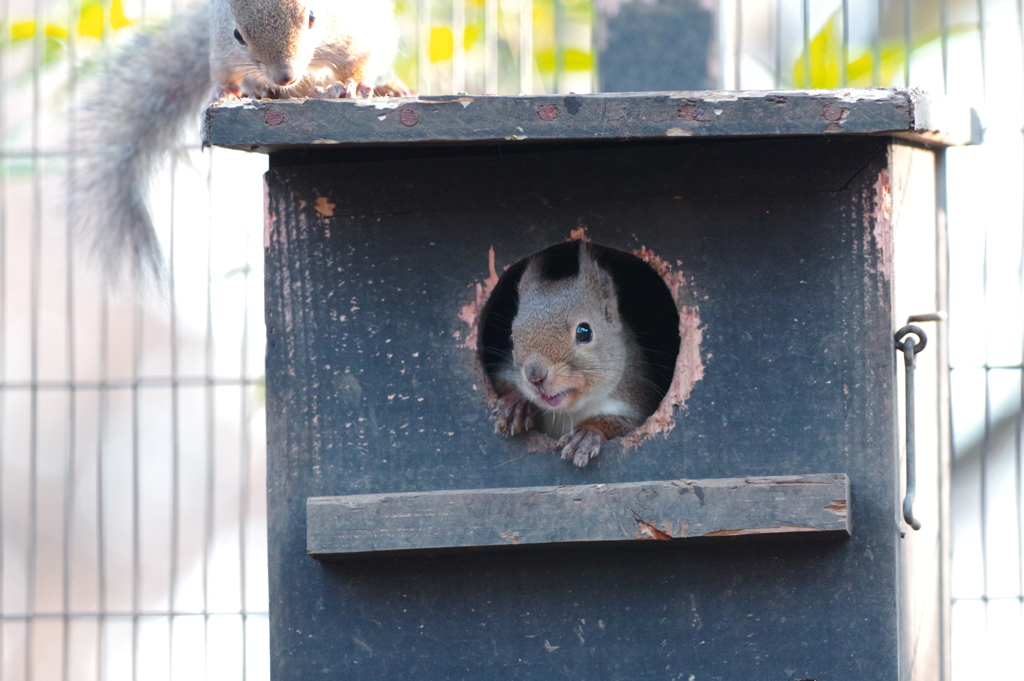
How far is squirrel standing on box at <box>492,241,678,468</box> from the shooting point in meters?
2.47

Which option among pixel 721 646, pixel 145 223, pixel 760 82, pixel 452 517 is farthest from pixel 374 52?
pixel 721 646

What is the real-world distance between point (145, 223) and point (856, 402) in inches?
74.8

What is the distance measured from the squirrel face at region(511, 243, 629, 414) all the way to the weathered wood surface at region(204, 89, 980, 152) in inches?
22.4

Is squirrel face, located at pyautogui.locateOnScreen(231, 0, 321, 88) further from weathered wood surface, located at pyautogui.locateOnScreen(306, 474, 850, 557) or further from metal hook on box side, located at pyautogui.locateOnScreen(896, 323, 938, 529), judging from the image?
metal hook on box side, located at pyautogui.locateOnScreen(896, 323, 938, 529)

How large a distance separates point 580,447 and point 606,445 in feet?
0.16

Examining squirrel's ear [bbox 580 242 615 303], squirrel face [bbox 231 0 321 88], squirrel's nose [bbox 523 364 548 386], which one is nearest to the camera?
squirrel's nose [bbox 523 364 548 386]

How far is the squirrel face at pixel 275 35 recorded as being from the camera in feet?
8.91

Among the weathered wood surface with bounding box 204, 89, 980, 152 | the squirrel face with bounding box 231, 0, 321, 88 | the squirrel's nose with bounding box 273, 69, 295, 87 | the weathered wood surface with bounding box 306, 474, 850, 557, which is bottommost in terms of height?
the weathered wood surface with bounding box 306, 474, 850, 557

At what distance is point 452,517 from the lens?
84.6 inches

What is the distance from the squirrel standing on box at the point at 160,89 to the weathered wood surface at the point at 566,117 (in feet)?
2.87

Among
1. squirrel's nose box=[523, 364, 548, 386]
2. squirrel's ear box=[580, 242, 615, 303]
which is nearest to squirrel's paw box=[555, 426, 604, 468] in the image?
squirrel's nose box=[523, 364, 548, 386]

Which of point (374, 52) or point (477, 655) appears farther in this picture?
point (374, 52)

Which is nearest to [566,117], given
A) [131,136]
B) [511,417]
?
[511,417]

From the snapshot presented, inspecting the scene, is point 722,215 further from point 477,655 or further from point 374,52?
point 374,52
